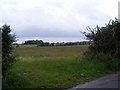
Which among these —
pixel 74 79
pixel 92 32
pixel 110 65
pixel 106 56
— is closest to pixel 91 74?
pixel 74 79

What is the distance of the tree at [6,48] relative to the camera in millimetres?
9066

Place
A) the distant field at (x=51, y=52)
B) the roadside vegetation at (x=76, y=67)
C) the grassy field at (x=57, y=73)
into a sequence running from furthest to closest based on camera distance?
the distant field at (x=51, y=52) → the grassy field at (x=57, y=73) → the roadside vegetation at (x=76, y=67)

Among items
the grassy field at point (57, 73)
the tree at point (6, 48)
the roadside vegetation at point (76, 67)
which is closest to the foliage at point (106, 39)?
the roadside vegetation at point (76, 67)

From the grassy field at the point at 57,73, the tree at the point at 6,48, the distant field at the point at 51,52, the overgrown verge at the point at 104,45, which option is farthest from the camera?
the distant field at the point at 51,52

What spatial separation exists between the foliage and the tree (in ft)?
31.4

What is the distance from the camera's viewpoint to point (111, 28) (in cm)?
1867

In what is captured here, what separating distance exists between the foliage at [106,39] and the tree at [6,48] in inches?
377

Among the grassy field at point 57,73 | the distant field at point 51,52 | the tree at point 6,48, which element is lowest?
the grassy field at point 57,73

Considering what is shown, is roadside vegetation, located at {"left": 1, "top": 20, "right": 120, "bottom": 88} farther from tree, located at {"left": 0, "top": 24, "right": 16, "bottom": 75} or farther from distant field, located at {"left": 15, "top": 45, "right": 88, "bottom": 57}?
distant field, located at {"left": 15, "top": 45, "right": 88, "bottom": 57}

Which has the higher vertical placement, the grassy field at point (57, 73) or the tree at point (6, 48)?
the tree at point (6, 48)

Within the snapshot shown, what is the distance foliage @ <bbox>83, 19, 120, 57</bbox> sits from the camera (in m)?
17.8

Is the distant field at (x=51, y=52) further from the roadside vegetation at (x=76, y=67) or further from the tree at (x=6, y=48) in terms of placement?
the tree at (x=6, y=48)

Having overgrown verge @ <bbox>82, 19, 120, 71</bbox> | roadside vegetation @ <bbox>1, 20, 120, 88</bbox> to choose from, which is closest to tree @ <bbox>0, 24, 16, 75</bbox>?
roadside vegetation @ <bbox>1, 20, 120, 88</bbox>

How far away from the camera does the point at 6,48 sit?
9219mm
